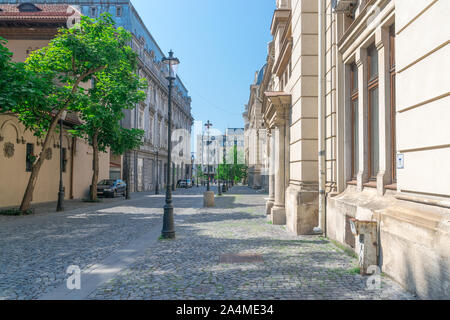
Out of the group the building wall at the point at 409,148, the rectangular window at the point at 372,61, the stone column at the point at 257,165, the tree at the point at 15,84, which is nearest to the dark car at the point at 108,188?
the tree at the point at 15,84

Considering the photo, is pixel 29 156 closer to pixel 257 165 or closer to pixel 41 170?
pixel 41 170

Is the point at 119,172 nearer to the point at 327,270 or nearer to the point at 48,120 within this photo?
the point at 48,120

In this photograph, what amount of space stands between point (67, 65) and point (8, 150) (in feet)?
20.1

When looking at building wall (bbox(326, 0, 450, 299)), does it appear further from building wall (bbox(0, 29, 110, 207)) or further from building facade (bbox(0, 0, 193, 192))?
building facade (bbox(0, 0, 193, 192))

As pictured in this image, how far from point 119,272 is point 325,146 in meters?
6.17

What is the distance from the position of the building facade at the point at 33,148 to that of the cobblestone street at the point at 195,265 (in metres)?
9.22

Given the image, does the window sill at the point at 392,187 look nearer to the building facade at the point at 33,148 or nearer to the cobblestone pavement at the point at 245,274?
the cobblestone pavement at the point at 245,274

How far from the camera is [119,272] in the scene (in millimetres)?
5977

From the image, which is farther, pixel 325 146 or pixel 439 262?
pixel 325 146

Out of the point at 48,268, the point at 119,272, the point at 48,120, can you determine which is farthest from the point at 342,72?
the point at 48,120

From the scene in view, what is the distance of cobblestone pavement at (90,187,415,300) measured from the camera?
4762mm

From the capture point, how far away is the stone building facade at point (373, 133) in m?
4.25

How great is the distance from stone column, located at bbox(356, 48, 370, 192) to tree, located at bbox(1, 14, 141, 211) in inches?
495

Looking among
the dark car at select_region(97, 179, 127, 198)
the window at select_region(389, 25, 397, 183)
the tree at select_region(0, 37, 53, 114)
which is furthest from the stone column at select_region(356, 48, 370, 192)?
the dark car at select_region(97, 179, 127, 198)
